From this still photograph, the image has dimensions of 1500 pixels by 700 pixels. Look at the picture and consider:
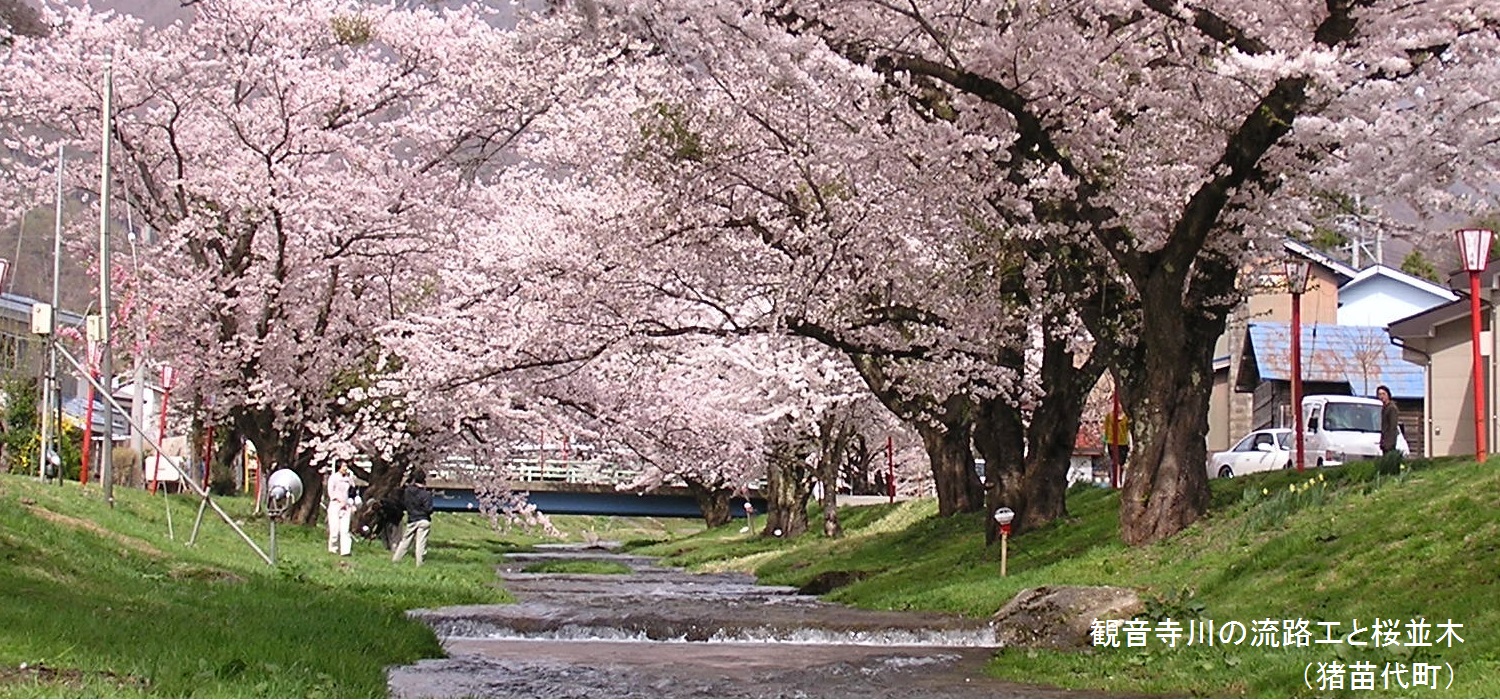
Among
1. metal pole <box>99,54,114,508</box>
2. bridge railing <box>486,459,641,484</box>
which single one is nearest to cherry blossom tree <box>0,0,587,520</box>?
metal pole <box>99,54,114,508</box>

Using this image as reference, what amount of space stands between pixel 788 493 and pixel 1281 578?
111 ft

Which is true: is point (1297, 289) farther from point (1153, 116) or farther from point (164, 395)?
point (164, 395)

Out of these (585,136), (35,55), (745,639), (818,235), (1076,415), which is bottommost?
(745,639)

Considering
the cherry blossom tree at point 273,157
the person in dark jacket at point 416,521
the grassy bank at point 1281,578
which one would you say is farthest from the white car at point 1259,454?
the cherry blossom tree at point 273,157

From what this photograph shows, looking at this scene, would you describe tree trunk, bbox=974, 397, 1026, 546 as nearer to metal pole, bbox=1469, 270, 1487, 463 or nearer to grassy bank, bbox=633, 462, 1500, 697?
grassy bank, bbox=633, 462, 1500, 697

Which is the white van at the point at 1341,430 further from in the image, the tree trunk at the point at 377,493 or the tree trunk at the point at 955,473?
the tree trunk at the point at 377,493

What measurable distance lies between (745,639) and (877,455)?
166 feet

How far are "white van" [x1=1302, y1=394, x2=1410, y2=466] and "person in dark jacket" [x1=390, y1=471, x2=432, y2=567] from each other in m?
19.2

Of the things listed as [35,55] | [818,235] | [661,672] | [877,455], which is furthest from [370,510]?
[877,455]

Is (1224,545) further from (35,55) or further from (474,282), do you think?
(35,55)

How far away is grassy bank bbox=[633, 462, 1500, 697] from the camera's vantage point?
12.1m

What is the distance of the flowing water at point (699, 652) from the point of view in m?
12.9

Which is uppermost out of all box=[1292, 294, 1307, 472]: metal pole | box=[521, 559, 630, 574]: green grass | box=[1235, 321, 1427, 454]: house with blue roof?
box=[1235, 321, 1427, 454]: house with blue roof

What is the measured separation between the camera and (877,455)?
224 feet
